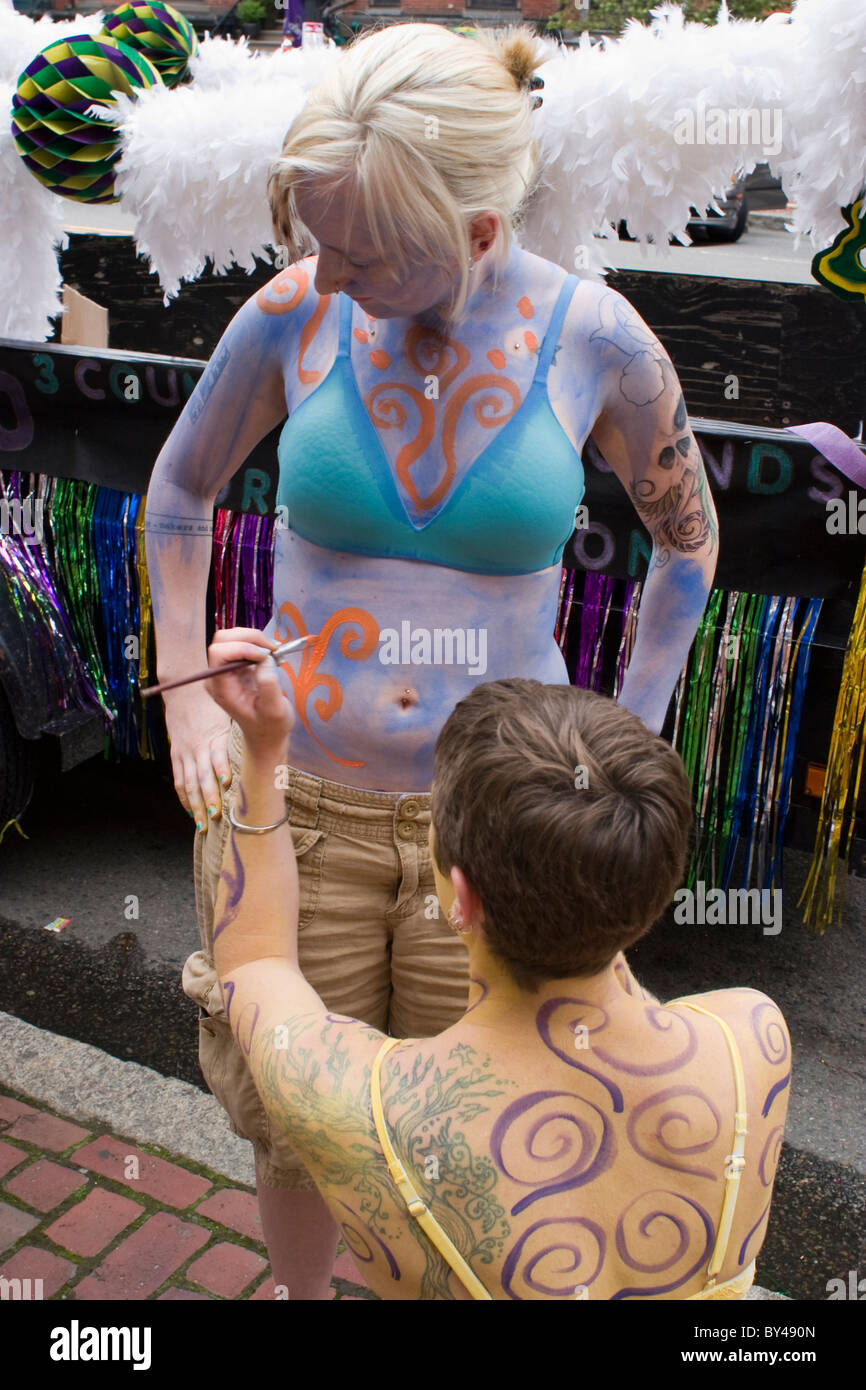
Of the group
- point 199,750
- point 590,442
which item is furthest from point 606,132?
point 199,750

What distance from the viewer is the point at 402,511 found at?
64.2 inches

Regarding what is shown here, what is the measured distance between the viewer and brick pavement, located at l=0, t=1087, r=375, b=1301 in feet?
7.57

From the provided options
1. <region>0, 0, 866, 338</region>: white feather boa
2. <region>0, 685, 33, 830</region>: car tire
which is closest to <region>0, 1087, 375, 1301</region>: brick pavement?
<region>0, 685, 33, 830</region>: car tire

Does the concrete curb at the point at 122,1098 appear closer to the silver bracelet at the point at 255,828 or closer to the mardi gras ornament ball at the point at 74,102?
the silver bracelet at the point at 255,828

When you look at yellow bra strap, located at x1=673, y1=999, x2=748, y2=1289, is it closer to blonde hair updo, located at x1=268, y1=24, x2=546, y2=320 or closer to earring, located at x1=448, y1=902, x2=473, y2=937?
earring, located at x1=448, y1=902, x2=473, y2=937

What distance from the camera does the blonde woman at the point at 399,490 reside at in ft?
4.99

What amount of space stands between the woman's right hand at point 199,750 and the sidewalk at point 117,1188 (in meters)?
0.91

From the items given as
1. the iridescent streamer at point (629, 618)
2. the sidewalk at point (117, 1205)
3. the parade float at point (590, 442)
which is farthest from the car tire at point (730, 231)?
the sidewalk at point (117, 1205)

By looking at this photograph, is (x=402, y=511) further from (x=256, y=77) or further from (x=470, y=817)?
(x=256, y=77)

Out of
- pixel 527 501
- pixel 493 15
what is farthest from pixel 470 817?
pixel 493 15

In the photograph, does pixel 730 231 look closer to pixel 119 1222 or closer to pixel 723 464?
pixel 723 464

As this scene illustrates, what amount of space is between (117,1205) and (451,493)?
169cm

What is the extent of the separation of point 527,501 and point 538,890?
63 cm

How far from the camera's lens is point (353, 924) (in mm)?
1736
